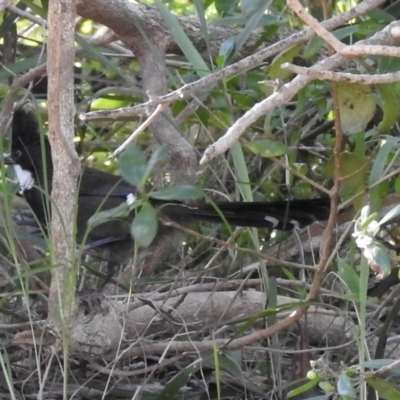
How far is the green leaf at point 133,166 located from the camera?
5.12 ft

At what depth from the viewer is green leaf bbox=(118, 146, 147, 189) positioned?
1.56m

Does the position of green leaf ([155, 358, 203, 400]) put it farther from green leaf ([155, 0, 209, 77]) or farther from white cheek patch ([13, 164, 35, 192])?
white cheek patch ([13, 164, 35, 192])

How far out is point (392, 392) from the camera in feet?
4.90

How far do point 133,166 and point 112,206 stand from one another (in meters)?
1.28

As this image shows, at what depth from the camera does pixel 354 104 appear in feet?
5.40

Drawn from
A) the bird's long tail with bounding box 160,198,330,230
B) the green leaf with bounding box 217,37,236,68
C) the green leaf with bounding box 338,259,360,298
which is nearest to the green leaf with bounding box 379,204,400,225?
the green leaf with bounding box 338,259,360,298

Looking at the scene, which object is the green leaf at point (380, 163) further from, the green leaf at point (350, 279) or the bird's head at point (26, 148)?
the bird's head at point (26, 148)

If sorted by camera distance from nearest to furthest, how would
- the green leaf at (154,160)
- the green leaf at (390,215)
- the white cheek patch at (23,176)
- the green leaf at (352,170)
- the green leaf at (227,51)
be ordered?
1. the green leaf at (390,215)
2. the green leaf at (154,160)
3. the green leaf at (352,170)
4. the green leaf at (227,51)
5. the white cheek patch at (23,176)

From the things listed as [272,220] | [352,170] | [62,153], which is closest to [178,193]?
[62,153]

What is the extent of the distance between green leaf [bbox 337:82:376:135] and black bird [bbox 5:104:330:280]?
1.77 feet

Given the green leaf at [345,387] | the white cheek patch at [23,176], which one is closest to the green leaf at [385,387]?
the green leaf at [345,387]

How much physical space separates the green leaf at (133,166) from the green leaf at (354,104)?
1.28ft

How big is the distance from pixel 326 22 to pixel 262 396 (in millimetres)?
960

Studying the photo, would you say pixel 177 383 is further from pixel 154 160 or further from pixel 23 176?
pixel 23 176
